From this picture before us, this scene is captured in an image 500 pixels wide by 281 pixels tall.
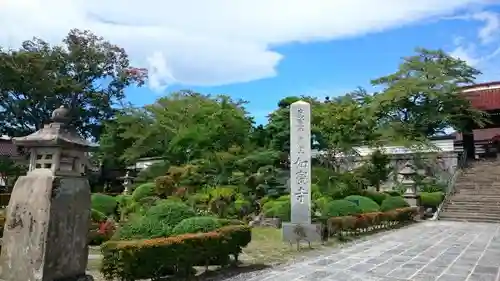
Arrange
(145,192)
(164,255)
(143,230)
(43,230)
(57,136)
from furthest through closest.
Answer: (145,192) < (143,230) < (164,255) < (57,136) < (43,230)

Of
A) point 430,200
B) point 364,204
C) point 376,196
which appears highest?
point 376,196

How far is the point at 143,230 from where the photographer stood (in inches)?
329

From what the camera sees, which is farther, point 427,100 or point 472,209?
point 427,100

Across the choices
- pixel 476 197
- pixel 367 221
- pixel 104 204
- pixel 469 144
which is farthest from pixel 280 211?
pixel 469 144

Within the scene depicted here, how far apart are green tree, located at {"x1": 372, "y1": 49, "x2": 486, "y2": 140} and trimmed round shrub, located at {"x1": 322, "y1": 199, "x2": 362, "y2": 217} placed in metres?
11.8

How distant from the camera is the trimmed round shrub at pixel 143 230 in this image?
8.23 meters

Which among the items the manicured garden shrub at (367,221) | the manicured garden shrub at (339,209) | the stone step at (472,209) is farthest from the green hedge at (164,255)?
the stone step at (472,209)

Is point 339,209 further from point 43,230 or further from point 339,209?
point 43,230

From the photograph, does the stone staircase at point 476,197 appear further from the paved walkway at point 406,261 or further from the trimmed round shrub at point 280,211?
the trimmed round shrub at point 280,211

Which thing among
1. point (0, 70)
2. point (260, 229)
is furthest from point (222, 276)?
point (0, 70)

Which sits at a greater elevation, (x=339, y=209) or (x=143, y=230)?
(x=339, y=209)

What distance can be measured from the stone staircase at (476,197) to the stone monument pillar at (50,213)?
58.5ft

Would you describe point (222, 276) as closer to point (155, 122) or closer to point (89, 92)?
point (155, 122)

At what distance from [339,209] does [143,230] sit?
8.29 m
